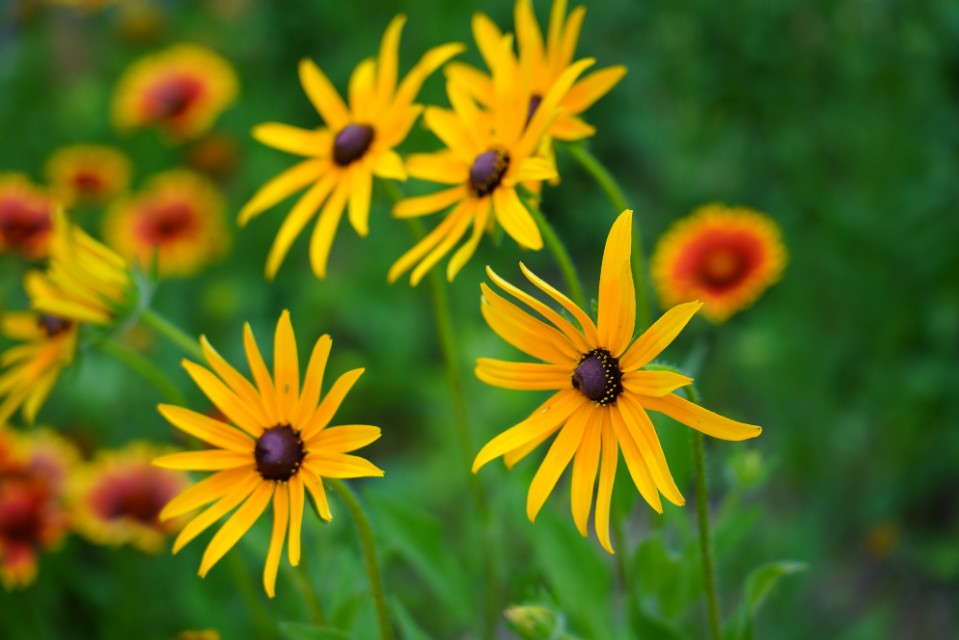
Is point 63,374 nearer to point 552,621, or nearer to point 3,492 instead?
point 3,492

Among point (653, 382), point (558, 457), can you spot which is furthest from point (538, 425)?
point (653, 382)

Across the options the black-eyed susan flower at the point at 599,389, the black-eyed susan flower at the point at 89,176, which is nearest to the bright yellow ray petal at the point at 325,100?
the black-eyed susan flower at the point at 599,389

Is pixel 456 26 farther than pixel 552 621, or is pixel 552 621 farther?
pixel 456 26

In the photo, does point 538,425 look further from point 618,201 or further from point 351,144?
point 351,144

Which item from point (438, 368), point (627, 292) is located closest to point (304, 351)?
point (438, 368)

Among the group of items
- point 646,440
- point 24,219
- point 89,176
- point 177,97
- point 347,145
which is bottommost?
point 646,440

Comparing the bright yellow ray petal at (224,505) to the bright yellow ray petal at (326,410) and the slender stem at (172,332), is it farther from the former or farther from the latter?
the slender stem at (172,332)
